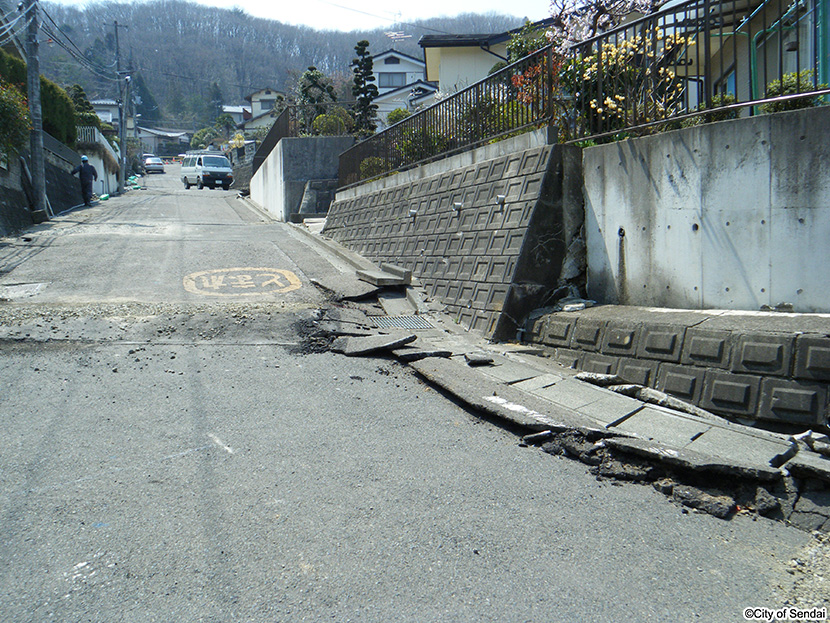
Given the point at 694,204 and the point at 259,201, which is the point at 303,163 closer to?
the point at 259,201

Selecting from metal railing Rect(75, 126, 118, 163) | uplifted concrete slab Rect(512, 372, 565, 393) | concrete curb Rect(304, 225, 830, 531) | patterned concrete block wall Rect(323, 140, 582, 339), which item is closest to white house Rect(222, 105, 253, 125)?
metal railing Rect(75, 126, 118, 163)

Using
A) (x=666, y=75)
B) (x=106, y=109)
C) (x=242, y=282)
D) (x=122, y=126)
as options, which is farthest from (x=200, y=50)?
(x=666, y=75)

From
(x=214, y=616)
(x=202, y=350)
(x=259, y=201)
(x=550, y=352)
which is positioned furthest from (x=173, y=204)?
(x=214, y=616)

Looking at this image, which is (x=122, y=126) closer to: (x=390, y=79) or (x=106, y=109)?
(x=390, y=79)

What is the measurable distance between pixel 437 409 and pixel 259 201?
23.8 m

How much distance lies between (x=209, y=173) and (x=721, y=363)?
121 feet

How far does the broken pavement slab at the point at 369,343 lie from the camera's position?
6508 millimetres

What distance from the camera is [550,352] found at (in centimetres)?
644

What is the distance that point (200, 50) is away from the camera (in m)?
93.9

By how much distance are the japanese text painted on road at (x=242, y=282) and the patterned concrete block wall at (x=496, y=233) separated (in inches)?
80.7

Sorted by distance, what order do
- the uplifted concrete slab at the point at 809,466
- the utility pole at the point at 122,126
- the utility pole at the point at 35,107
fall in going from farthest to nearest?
the utility pole at the point at 122,126, the utility pole at the point at 35,107, the uplifted concrete slab at the point at 809,466

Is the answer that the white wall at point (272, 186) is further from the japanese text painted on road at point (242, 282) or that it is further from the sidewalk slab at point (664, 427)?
the sidewalk slab at point (664, 427)

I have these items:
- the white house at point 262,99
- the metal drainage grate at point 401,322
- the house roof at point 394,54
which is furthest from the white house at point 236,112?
the metal drainage grate at point 401,322

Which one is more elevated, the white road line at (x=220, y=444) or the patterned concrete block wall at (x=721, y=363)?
the patterned concrete block wall at (x=721, y=363)
